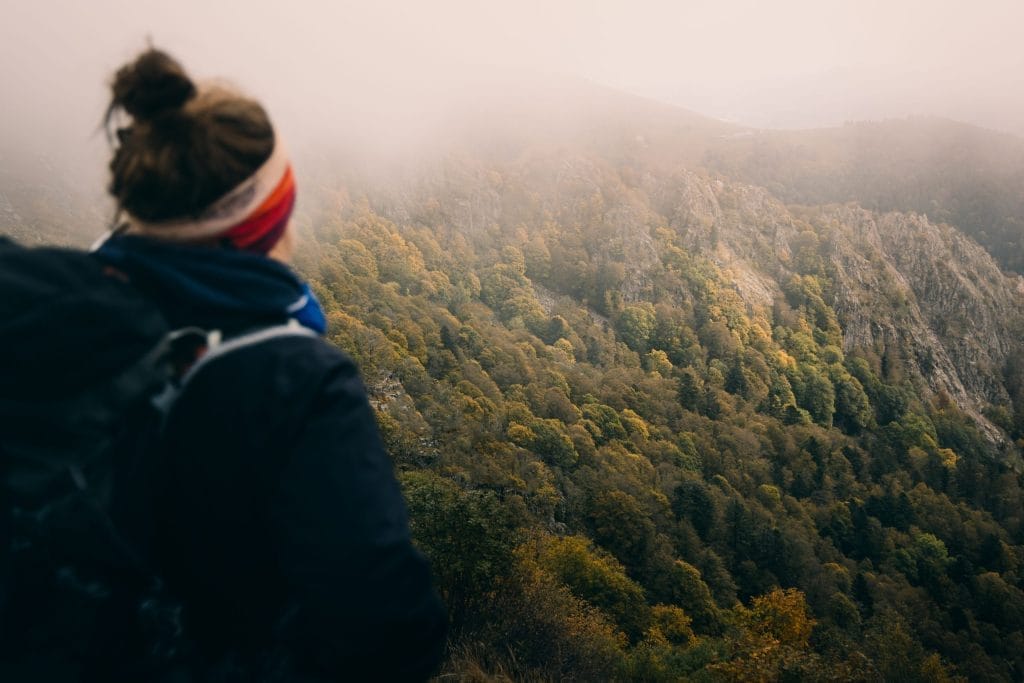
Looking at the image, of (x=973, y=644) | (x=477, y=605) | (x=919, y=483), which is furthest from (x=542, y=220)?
(x=477, y=605)

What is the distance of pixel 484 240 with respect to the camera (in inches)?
5364

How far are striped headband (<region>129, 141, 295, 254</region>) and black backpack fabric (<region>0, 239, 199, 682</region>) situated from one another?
17 cm

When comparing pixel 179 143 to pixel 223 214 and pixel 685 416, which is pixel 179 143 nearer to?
pixel 223 214

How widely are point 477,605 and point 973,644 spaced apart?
7913 cm

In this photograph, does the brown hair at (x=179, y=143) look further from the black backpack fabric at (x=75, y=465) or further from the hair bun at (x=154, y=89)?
the black backpack fabric at (x=75, y=465)

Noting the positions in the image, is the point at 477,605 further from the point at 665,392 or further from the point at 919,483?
the point at 919,483

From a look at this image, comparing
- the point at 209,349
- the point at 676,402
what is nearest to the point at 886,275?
the point at 676,402

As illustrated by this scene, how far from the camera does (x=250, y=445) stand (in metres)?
1.34

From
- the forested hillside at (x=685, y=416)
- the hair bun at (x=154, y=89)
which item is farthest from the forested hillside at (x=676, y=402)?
the hair bun at (x=154, y=89)

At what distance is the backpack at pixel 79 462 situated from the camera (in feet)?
3.94

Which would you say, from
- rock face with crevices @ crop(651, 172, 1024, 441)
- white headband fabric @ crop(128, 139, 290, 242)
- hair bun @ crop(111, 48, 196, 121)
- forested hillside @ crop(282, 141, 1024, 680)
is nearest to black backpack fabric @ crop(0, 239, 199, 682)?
white headband fabric @ crop(128, 139, 290, 242)

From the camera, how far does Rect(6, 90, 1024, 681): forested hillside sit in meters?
38.0

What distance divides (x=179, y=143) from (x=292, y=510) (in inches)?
Answer: 35.2

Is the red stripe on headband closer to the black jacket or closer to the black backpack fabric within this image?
the black jacket
